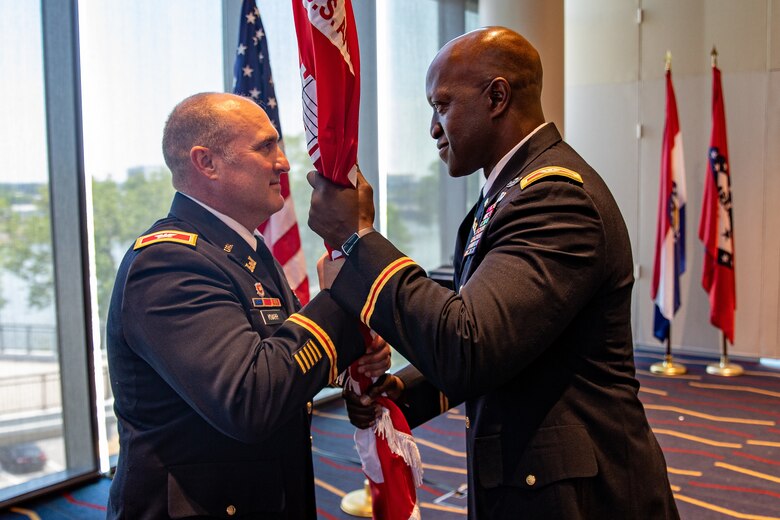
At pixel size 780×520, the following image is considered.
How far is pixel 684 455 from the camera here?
4125 mm

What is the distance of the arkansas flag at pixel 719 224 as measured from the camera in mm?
5875

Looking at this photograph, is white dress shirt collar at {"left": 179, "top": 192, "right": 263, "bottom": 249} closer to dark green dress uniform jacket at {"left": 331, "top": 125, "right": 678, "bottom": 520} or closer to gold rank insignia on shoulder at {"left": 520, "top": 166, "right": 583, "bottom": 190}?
dark green dress uniform jacket at {"left": 331, "top": 125, "right": 678, "bottom": 520}

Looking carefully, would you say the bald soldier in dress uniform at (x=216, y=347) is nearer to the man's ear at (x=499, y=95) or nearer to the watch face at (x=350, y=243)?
the watch face at (x=350, y=243)

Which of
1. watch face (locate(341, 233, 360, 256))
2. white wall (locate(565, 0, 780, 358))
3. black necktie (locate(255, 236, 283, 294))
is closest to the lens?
watch face (locate(341, 233, 360, 256))

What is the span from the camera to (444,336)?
117 cm

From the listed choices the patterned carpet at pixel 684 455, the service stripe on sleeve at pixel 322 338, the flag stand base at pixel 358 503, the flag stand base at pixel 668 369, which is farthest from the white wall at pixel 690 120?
the service stripe on sleeve at pixel 322 338

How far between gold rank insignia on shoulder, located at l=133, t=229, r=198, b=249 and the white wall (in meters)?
5.82

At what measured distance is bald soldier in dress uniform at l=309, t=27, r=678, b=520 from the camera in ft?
3.94

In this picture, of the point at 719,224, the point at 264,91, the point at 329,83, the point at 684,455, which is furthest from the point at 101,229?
the point at 719,224

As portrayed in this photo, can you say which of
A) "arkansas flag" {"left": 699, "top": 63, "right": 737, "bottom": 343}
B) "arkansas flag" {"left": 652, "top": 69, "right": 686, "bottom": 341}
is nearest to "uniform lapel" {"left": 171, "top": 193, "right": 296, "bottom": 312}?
"arkansas flag" {"left": 652, "top": 69, "right": 686, "bottom": 341}

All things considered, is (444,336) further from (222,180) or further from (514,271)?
(222,180)

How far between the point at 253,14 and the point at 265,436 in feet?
9.01

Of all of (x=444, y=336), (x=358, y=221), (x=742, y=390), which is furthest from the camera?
(x=742, y=390)

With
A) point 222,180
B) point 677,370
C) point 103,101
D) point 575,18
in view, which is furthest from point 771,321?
point 222,180
